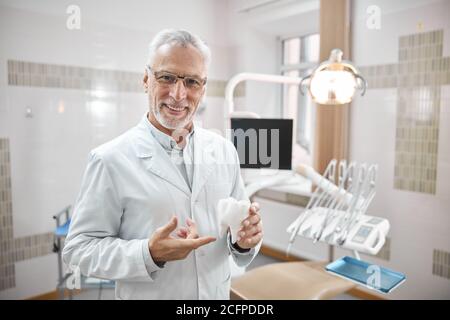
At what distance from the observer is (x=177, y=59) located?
0.64 meters

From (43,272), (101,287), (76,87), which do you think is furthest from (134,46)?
(43,272)

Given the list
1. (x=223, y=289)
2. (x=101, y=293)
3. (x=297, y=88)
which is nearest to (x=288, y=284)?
(x=223, y=289)

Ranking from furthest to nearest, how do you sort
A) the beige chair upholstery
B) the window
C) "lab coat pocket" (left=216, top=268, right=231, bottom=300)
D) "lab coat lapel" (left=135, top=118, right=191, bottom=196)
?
the window, the beige chair upholstery, "lab coat pocket" (left=216, top=268, right=231, bottom=300), "lab coat lapel" (left=135, top=118, right=191, bottom=196)

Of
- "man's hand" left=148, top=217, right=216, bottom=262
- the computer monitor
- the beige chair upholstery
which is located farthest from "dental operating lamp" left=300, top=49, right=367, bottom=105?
the beige chair upholstery

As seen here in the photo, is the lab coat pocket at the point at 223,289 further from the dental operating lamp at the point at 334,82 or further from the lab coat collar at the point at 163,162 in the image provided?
the dental operating lamp at the point at 334,82

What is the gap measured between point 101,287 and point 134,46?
0.77m

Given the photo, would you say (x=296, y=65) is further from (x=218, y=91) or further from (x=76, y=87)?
(x=76, y=87)

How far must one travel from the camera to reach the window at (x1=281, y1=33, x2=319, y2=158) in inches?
57.2

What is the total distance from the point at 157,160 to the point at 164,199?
0.27ft

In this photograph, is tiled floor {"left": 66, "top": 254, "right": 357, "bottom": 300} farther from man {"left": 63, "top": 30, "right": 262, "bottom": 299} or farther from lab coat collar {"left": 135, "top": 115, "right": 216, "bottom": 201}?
lab coat collar {"left": 135, "top": 115, "right": 216, "bottom": 201}

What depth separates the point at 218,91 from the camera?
98cm

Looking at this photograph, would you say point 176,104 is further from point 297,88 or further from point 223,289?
point 297,88

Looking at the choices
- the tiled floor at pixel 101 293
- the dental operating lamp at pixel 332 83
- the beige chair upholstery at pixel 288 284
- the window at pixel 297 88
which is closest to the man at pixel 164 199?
the dental operating lamp at pixel 332 83

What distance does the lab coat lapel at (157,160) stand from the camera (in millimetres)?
716
